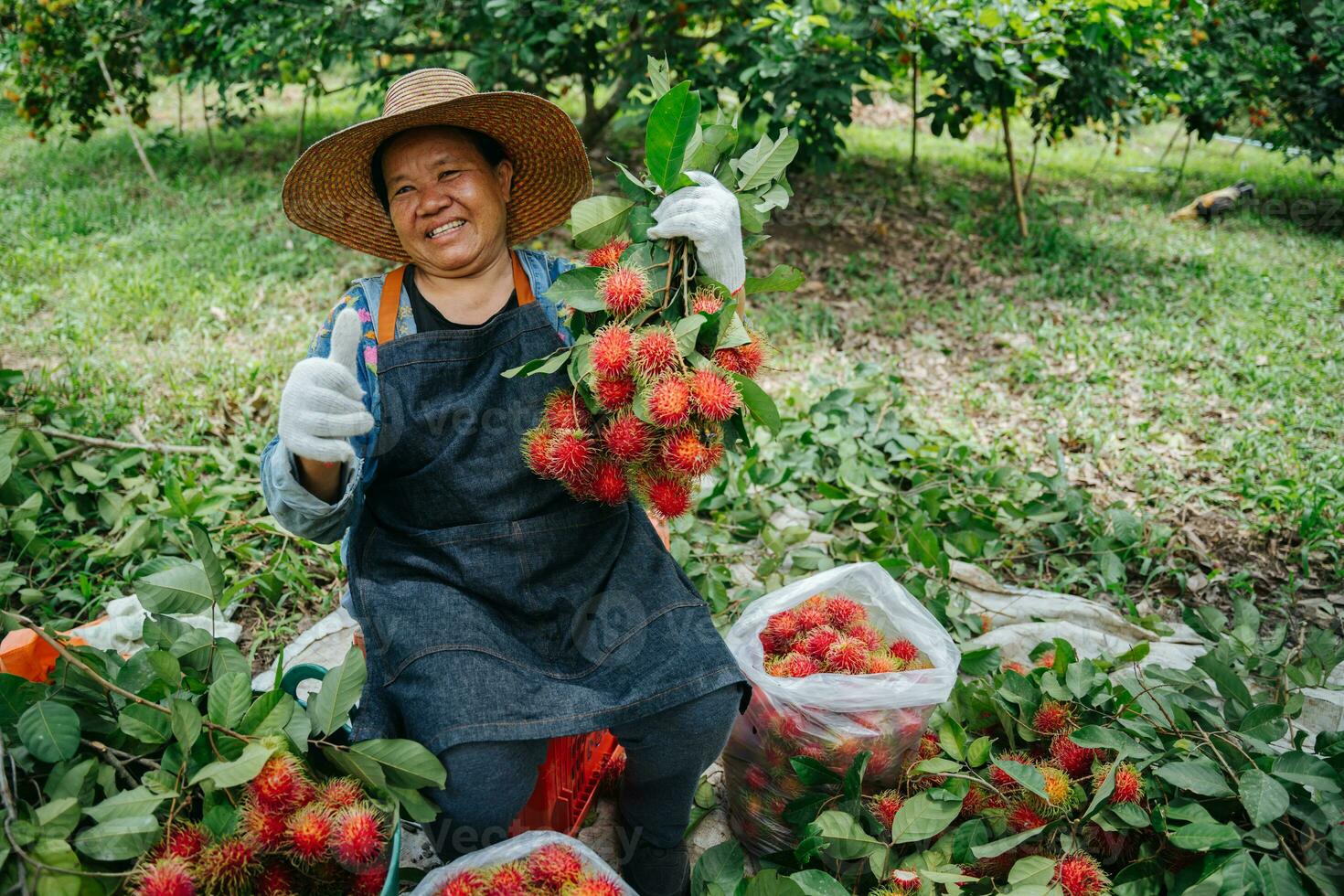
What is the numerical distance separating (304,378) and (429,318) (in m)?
0.34

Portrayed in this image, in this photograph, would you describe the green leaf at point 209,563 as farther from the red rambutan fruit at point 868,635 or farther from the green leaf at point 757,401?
the red rambutan fruit at point 868,635

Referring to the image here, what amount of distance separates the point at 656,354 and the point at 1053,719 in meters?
0.94

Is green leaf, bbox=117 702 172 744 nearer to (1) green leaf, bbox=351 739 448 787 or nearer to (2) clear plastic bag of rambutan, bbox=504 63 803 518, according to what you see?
(1) green leaf, bbox=351 739 448 787

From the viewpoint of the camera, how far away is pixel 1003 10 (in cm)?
389

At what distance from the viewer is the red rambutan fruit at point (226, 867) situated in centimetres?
107

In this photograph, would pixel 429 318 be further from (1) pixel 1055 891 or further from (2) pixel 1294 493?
(2) pixel 1294 493

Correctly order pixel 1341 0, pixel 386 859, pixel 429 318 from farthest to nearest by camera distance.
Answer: pixel 1341 0 < pixel 429 318 < pixel 386 859

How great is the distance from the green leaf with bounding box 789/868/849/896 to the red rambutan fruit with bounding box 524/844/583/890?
1.05 feet

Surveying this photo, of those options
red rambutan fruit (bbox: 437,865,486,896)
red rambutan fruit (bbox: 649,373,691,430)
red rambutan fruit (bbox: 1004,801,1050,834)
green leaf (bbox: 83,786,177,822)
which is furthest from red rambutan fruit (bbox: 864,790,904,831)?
green leaf (bbox: 83,786,177,822)

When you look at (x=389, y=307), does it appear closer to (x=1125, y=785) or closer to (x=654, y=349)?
(x=654, y=349)

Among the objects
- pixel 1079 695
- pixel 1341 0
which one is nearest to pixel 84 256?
pixel 1079 695

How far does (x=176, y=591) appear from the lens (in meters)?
1.37

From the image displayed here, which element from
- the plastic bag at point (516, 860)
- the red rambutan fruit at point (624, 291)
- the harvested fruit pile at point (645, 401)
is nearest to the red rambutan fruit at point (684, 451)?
the harvested fruit pile at point (645, 401)

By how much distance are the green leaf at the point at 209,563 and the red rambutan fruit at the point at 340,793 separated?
37cm
